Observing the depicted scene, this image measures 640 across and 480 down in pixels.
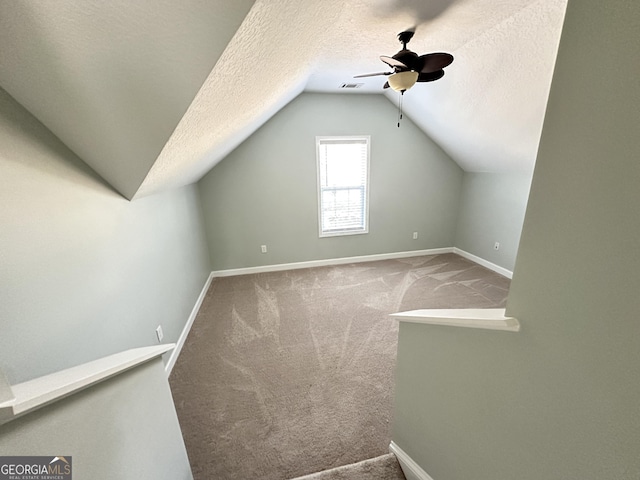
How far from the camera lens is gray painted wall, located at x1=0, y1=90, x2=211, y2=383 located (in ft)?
3.06

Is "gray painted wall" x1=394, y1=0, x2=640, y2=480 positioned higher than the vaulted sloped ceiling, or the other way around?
the vaulted sloped ceiling

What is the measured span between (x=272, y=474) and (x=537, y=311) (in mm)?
1595

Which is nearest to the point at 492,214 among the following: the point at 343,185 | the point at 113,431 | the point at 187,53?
the point at 343,185

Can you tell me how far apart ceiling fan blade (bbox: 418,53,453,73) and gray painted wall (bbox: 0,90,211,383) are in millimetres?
2226

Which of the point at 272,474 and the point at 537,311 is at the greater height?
the point at 537,311

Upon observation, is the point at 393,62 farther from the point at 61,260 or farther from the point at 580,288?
the point at 61,260

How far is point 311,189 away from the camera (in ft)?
12.3

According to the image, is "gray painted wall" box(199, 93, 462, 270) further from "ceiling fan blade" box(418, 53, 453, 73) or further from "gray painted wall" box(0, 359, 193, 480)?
"gray painted wall" box(0, 359, 193, 480)

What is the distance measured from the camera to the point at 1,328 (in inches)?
34.1

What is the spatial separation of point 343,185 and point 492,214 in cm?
226

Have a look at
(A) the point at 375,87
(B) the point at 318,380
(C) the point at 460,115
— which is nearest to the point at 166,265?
(B) the point at 318,380

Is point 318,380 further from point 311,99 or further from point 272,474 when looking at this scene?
point 311,99

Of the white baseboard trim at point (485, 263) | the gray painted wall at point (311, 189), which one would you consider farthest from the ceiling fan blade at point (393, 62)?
the white baseboard trim at point (485, 263)

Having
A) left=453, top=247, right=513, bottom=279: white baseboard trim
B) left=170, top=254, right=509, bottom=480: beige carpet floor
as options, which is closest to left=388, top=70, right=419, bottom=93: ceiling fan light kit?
left=170, top=254, right=509, bottom=480: beige carpet floor
